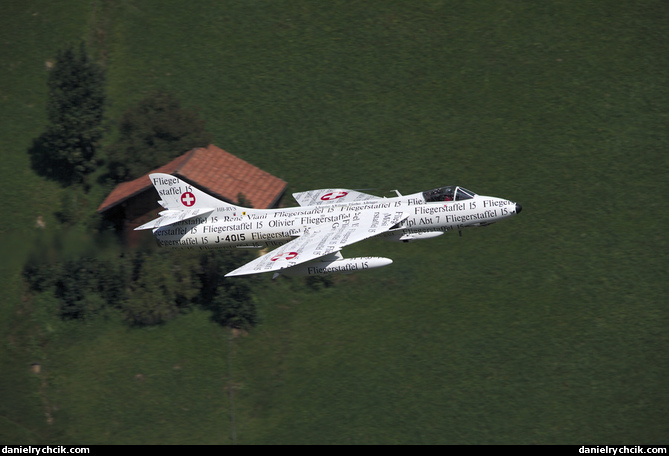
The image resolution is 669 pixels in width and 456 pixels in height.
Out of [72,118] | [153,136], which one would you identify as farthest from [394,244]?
[72,118]

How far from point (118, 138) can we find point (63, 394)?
16.3m

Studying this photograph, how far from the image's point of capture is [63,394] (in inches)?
1344

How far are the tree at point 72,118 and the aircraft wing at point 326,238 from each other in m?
17.3

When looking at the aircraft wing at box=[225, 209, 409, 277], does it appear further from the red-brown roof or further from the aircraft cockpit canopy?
the red-brown roof

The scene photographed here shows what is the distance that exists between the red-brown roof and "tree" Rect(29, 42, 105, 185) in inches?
208

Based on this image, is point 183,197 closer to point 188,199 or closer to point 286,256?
point 188,199

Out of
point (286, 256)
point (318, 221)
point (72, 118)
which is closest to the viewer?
point (286, 256)

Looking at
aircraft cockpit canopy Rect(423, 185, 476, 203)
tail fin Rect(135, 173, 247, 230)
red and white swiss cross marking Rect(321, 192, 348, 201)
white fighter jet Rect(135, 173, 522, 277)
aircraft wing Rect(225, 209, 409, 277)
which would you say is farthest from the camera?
red and white swiss cross marking Rect(321, 192, 348, 201)

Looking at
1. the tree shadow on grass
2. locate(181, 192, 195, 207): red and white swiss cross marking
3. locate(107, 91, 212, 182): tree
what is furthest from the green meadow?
locate(181, 192, 195, 207): red and white swiss cross marking

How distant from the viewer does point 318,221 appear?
3222 centimetres

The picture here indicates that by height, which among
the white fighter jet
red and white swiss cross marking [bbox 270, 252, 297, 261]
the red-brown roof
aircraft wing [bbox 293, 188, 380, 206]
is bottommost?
red and white swiss cross marking [bbox 270, 252, 297, 261]

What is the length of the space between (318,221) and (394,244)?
8.07 m

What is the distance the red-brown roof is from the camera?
37.0 m

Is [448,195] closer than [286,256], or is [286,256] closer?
[286,256]
